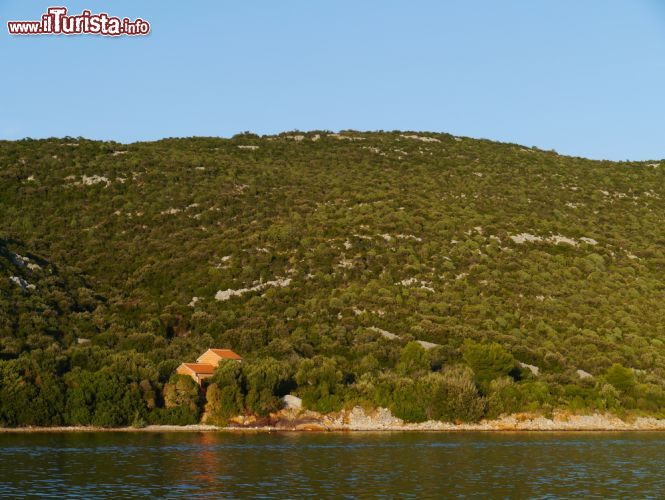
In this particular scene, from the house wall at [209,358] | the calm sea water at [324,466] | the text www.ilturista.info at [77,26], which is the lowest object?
the calm sea water at [324,466]

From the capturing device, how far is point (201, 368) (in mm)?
67625

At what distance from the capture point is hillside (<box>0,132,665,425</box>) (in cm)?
6744

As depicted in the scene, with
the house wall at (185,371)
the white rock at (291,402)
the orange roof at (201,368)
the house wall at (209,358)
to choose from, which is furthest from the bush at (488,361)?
the house wall at (185,371)

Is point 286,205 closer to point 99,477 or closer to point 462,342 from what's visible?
point 462,342

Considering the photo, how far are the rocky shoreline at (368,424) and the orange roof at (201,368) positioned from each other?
432cm

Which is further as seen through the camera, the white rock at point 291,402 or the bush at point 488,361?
the bush at point 488,361

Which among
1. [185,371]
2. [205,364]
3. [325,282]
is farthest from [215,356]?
[325,282]

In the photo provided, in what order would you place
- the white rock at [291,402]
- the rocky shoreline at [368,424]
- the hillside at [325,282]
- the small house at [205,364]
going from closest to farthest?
the rocky shoreline at [368,424], the small house at [205,364], the white rock at [291,402], the hillside at [325,282]

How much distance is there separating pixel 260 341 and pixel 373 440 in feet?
75.4

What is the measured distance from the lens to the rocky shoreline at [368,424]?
6384 centimetres

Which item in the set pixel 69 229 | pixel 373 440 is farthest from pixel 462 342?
pixel 69 229

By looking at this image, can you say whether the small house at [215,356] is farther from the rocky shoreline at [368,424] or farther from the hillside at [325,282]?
the rocky shoreline at [368,424]

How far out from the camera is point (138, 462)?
45.3 meters

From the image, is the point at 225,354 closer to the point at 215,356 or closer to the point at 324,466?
the point at 215,356
